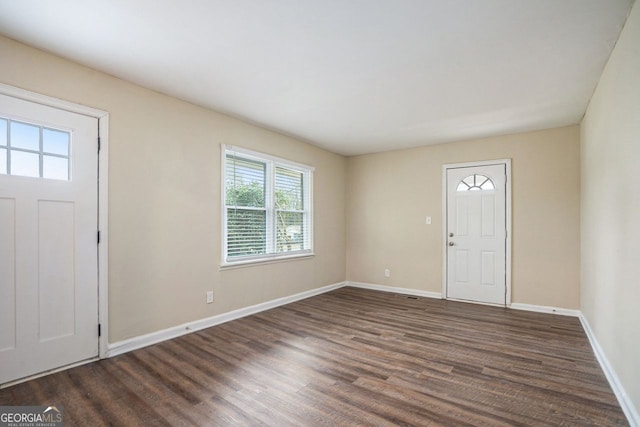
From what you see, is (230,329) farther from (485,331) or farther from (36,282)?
(485,331)

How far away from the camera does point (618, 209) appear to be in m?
2.28

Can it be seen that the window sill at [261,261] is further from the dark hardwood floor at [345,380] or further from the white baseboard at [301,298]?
the dark hardwood floor at [345,380]

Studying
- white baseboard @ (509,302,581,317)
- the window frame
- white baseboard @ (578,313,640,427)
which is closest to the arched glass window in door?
white baseboard @ (509,302,581,317)

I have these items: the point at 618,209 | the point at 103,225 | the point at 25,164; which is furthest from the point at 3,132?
the point at 618,209

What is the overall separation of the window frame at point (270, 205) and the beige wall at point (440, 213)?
116 centimetres

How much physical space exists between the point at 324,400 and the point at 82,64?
3.30 meters

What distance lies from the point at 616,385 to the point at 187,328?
12.2ft

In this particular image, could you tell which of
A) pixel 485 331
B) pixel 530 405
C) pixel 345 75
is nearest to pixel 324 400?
pixel 530 405

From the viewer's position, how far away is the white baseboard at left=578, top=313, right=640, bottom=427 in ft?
6.14

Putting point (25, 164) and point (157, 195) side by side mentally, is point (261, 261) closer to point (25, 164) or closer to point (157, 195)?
point (157, 195)

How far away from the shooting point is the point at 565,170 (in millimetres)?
4250

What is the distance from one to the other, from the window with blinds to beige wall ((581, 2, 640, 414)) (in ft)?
11.8

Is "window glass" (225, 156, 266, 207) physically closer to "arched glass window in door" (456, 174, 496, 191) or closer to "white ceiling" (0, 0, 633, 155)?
"white ceiling" (0, 0, 633, 155)

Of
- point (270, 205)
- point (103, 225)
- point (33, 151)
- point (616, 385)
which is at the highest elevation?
point (33, 151)
